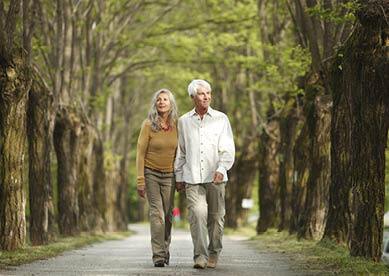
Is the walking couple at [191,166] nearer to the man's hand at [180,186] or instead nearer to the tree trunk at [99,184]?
the man's hand at [180,186]

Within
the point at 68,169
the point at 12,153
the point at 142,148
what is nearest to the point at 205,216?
the point at 142,148

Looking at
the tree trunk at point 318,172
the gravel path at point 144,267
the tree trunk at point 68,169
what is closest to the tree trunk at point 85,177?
the tree trunk at point 68,169

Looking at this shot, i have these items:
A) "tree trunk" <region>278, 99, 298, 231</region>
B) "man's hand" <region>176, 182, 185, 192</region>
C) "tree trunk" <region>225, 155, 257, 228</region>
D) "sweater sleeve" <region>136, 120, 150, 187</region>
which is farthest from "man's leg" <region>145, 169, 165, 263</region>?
"tree trunk" <region>225, 155, 257, 228</region>

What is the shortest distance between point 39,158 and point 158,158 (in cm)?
829

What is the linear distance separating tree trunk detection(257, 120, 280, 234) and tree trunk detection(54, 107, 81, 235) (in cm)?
723

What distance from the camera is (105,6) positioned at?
1159 inches

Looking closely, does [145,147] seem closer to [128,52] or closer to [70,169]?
[70,169]

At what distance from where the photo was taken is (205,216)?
452 inches

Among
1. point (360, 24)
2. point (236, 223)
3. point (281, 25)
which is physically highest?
point (281, 25)

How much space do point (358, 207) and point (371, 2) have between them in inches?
105

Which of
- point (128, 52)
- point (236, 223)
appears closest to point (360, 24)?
point (128, 52)

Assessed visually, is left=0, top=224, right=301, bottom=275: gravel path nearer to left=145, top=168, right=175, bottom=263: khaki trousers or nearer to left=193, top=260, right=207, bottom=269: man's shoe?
left=193, top=260, right=207, bottom=269: man's shoe

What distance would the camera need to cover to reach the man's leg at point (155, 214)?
39.1ft

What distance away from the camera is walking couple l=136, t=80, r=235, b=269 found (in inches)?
452
